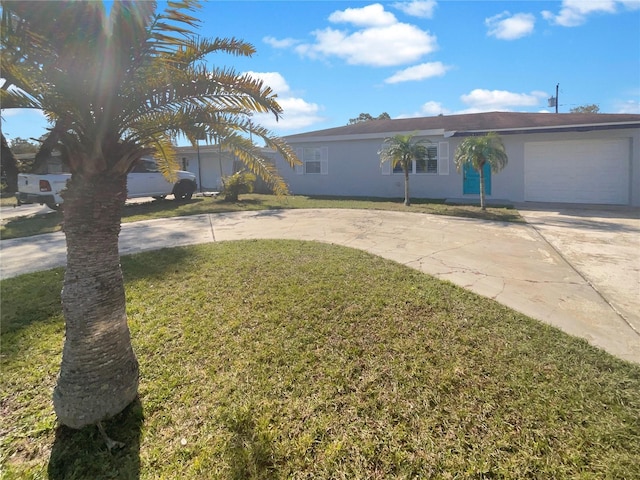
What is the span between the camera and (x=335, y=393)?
2.73m

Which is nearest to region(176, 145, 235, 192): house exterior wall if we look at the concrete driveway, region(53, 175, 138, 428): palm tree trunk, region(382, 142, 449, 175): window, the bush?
the bush

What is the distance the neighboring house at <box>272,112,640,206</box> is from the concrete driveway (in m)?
1.66

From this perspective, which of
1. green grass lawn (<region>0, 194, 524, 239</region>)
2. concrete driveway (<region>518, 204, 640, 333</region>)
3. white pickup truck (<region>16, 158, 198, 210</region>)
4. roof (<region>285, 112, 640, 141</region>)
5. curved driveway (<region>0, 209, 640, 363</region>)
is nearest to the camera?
curved driveway (<region>0, 209, 640, 363</region>)

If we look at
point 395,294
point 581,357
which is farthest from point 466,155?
point 581,357

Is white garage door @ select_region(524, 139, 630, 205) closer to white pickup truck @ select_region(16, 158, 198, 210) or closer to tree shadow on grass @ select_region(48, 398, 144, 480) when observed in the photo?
white pickup truck @ select_region(16, 158, 198, 210)

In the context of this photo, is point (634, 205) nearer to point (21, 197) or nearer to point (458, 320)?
point (458, 320)

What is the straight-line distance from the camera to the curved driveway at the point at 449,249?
3.83 m

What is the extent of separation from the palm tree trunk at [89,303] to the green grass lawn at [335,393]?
0.27 m

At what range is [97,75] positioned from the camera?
2.25 m

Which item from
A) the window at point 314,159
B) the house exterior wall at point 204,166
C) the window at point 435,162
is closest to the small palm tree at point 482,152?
the window at point 435,162

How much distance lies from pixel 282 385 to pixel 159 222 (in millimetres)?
8700

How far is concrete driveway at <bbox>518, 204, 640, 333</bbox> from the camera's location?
4.41 m

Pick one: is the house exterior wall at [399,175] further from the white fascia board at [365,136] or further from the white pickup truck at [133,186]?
the white pickup truck at [133,186]

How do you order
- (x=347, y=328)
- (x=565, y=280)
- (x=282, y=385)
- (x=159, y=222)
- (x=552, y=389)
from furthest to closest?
(x=159, y=222) → (x=565, y=280) → (x=347, y=328) → (x=282, y=385) → (x=552, y=389)
